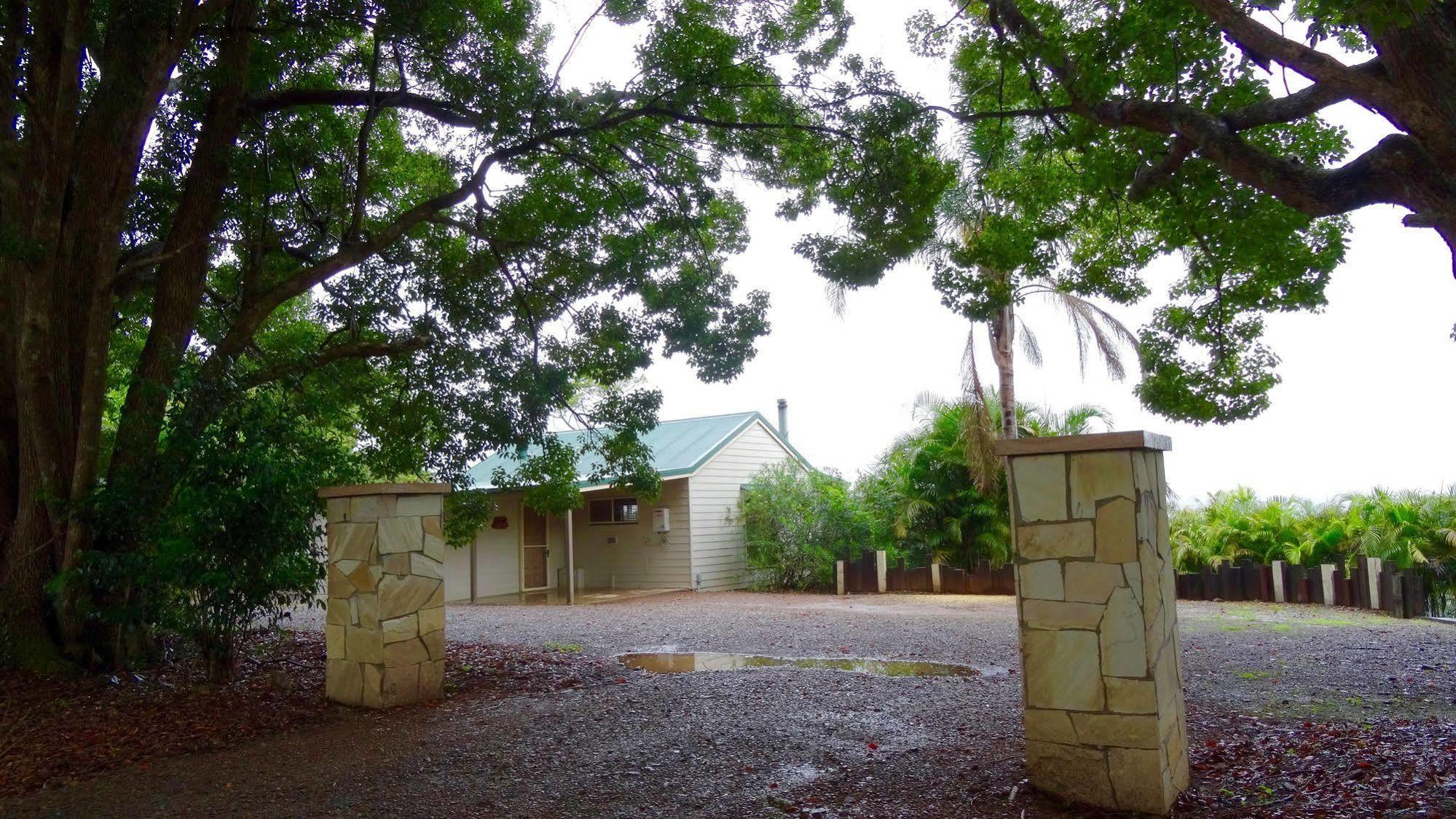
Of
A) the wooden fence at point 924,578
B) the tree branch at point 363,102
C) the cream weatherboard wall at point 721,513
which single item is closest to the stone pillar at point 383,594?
the tree branch at point 363,102

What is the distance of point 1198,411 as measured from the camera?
720 cm

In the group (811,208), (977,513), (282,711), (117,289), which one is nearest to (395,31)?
(117,289)

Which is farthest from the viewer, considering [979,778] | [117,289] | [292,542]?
[117,289]

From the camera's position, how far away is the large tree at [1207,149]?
4789 millimetres

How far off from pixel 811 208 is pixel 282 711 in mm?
6778

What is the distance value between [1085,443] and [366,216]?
30.9 feet

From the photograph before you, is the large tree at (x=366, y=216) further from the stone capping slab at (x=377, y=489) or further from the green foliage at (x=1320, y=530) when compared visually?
the green foliage at (x=1320, y=530)

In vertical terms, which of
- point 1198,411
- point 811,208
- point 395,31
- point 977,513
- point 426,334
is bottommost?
point 977,513

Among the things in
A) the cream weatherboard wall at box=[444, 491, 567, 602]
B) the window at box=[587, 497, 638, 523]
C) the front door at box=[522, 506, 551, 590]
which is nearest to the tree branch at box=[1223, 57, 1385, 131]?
the cream weatherboard wall at box=[444, 491, 567, 602]

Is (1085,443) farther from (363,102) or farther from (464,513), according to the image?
(363,102)

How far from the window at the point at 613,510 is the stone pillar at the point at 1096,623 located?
51.3ft

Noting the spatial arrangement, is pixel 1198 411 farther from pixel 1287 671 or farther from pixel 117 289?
pixel 117 289

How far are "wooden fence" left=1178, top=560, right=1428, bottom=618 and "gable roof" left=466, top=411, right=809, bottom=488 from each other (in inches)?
356

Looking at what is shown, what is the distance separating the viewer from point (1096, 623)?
4164mm
